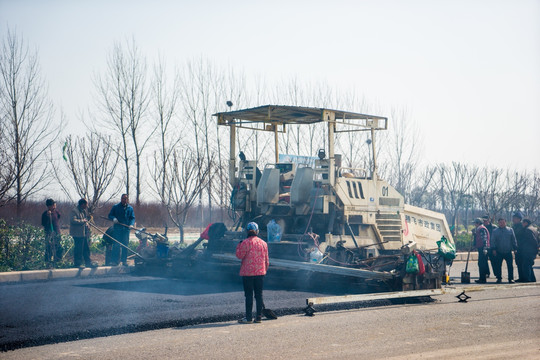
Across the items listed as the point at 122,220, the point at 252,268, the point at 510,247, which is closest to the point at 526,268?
the point at 510,247

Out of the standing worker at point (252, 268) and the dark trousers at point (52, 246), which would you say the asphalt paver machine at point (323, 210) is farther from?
the dark trousers at point (52, 246)

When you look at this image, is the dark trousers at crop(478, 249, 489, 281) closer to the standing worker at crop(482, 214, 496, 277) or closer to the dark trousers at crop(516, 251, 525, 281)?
the standing worker at crop(482, 214, 496, 277)

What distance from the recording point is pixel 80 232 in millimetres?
13633

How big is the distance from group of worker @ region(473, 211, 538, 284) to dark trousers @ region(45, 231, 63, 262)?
9.78 meters

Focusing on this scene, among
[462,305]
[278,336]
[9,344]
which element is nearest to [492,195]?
[462,305]

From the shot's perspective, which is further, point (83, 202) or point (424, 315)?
point (83, 202)

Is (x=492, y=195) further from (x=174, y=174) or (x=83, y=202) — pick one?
(x=83, y=202)

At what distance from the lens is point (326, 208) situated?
1209 cm

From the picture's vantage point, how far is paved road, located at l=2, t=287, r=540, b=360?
618 cm

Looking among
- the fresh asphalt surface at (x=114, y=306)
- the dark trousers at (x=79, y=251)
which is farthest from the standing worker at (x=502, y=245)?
the dark trousers at (x=79, y=251)

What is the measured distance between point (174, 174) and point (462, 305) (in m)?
12.0

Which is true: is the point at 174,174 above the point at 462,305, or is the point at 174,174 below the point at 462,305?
above

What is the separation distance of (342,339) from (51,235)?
893 cm

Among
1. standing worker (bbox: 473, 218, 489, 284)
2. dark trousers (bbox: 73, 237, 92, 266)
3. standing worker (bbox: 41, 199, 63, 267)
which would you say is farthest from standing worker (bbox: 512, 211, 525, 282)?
standing worker (bbox: 41, 199, 63, 267)
